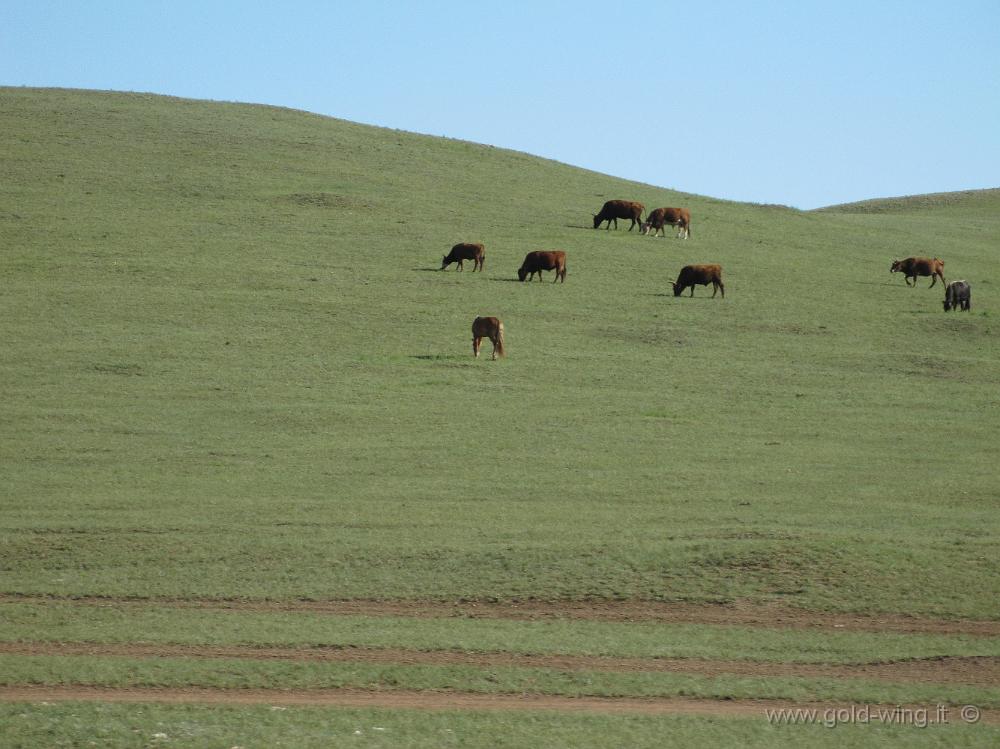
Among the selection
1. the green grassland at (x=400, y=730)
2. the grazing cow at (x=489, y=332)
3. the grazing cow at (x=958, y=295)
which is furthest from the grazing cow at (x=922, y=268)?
the green grassland at (x=400, y=730)

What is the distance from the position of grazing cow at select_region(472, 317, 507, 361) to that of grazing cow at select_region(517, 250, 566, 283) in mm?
8498

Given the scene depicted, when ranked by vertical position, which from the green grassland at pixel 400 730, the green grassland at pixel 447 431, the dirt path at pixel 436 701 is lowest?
the dirt path at pixel 436 701

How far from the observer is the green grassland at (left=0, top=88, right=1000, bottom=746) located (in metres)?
10.8

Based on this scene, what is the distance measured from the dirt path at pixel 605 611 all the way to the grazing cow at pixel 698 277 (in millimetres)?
23803

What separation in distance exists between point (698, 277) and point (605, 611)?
80.1ft

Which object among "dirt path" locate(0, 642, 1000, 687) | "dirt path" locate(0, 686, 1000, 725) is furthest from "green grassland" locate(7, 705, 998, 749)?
"dirt path" locate(0, 642, 1000, 687)

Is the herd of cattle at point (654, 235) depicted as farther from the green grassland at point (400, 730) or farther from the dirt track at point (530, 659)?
the green grassland at point (400, 730)

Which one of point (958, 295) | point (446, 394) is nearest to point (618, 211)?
point (958, 295)

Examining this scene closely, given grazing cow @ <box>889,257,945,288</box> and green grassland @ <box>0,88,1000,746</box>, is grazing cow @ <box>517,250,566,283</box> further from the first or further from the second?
grazing cow @ <box>889,257,945,288</box>

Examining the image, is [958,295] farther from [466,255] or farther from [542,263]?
[466,255]

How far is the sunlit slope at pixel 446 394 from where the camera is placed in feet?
43.3

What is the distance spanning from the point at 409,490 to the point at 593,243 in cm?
2489

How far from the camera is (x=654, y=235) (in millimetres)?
44312

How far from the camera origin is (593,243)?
134 feet
